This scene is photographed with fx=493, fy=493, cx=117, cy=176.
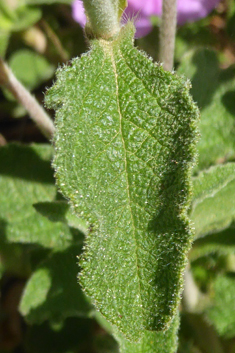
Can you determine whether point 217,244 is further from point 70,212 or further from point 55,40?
point 55,40

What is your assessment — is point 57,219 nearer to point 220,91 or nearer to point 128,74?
point 128,74

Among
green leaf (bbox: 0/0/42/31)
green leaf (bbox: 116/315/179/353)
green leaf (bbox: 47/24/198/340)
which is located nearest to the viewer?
green leaf (bbox: 47/24/198/340)

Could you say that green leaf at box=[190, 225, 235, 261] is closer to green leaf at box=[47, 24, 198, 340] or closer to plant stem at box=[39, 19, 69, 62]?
green leaf at box=[47, 24, 198, 340]

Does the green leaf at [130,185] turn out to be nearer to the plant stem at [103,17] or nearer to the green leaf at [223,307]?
the plant stem at [103,17]

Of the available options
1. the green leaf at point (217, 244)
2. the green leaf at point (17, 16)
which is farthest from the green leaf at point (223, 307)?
the green leaf at point (17, 16)

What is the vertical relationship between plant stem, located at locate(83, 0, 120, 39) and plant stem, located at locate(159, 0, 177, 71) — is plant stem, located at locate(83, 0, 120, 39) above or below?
below

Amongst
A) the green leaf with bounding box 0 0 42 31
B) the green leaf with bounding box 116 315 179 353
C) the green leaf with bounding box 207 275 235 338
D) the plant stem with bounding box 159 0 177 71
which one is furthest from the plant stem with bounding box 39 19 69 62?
the green leaf with bounding box 116 315 179 353
